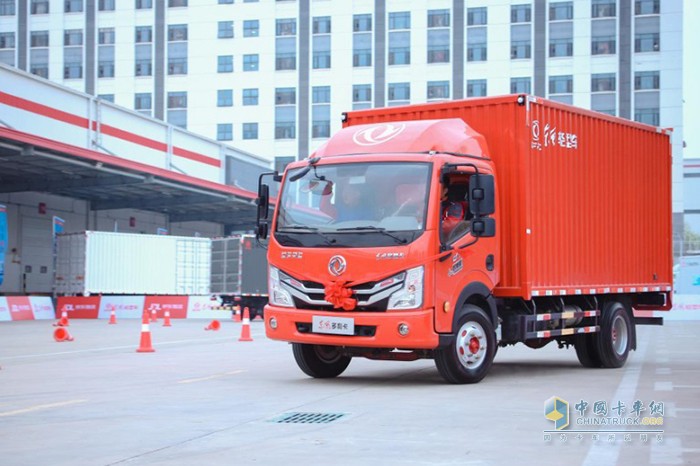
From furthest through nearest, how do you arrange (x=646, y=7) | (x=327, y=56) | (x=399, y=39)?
(x=327, y=56) → (x=399, y=39) → (x=646, y=7)

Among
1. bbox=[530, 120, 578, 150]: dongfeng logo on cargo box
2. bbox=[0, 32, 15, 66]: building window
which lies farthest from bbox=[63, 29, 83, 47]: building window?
bbox=[530, 120, 578, 150]: dongfeng logo on cargo box

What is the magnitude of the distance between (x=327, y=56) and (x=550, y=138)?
217 feet

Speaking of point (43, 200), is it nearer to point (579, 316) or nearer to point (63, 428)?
point (579, 316)

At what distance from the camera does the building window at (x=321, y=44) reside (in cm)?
7825

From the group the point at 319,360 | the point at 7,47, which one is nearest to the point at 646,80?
the point at 7,47

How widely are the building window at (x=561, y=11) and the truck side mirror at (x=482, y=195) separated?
65.3 meters

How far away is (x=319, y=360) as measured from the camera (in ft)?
43.7

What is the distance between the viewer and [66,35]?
267ft

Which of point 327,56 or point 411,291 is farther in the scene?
point 327,56

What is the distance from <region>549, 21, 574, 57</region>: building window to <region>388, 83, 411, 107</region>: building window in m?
11.3

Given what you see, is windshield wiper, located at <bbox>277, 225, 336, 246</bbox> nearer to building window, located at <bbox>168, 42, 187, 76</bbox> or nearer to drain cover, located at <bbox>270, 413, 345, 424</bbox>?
drain cover, located at <bbox>270, 413, 345, 424</bbox>

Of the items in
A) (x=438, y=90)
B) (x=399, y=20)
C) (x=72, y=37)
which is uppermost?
(x=399, y=20)

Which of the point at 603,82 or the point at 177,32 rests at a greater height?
the point at 177,32

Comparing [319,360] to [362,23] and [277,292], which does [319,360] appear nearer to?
[277,292]
